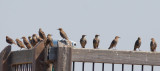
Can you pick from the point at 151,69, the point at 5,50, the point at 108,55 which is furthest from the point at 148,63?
the point at 5,50

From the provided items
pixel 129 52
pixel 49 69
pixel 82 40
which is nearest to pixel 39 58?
pixel 49 69

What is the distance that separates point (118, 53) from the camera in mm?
10367

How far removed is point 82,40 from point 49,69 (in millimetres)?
9134

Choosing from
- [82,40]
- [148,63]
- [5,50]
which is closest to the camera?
[148,63]

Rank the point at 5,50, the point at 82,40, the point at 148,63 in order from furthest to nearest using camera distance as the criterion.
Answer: the point at 82,40, the point at 5,50, the point at 148,63

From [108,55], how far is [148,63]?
762 millimetres

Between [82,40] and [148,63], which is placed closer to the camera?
[148,63]

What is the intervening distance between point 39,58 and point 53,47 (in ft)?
1.91

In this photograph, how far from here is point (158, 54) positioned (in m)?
10.5

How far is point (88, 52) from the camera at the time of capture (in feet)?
34.3

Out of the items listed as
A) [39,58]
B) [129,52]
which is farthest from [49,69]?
[129,52]

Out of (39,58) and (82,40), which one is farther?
(82,40)

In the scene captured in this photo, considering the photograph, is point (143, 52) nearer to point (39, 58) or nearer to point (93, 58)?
point (93, 58)

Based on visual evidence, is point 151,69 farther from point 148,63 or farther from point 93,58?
point 93,58
